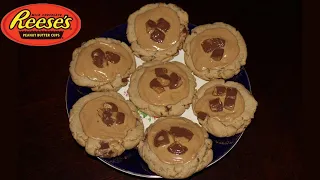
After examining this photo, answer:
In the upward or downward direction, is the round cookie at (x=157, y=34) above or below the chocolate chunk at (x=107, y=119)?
above

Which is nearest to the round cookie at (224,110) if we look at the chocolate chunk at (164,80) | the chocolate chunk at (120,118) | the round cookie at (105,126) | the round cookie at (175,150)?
the round cookie at (175,150)

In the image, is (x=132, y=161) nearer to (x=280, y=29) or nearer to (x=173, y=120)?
(x=173, y=120)

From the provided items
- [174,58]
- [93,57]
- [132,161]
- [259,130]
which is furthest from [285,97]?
[93,57]

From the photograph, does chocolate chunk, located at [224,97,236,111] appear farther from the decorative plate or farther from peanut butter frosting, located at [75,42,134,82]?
peanut butter frosting, located at [75,42,134,82]

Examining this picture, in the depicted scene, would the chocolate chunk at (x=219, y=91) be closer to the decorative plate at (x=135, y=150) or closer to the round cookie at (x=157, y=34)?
the decorative plate at (x=135, y=150)

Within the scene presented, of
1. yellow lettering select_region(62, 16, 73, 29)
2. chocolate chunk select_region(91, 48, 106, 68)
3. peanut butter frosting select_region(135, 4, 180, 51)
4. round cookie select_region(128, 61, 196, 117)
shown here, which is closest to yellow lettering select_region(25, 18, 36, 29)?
yellow lettering select_region(62, 16, 73, 29)

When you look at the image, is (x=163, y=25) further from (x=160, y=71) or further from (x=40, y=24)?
(x=40, y=24)

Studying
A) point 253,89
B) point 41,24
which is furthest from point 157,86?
Answer: point 41,24
